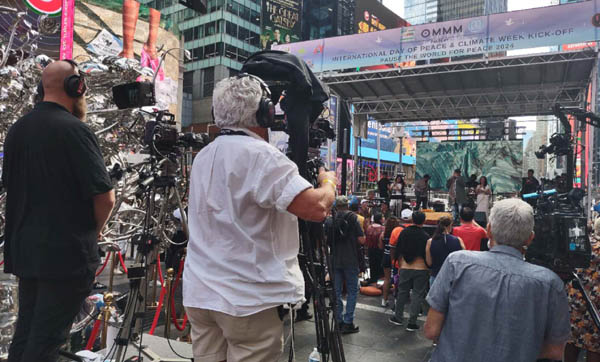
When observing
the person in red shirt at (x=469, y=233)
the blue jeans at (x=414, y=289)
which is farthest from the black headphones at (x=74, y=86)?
the person in red shirt at (x=469, y=233)

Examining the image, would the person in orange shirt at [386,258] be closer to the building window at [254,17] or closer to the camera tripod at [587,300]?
the camera tripod at [587,300]

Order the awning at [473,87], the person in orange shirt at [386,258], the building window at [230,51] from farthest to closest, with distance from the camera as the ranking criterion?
the building window at [230,51] < the awning at [473,87] < the person in orange shirt at [386,258]

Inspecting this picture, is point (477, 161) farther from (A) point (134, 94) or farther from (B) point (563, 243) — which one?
(A) point (134, 94)

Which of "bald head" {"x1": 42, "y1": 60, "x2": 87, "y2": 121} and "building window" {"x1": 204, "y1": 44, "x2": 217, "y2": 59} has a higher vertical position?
"building window" {"x1": 204, "y1": 44, "x2": 217, "y2": 59}

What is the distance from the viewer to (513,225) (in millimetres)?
2035

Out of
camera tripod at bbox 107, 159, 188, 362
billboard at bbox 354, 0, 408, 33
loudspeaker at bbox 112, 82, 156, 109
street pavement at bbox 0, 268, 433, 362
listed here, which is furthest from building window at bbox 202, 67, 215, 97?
camera tripod at bbox 107, 159, 188, 362

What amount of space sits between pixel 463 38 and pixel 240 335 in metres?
11.7

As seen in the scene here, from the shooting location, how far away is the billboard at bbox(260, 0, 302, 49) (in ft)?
117

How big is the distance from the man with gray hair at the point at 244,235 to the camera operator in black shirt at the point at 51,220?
2.32ft

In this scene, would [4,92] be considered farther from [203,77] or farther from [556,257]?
[203,77]

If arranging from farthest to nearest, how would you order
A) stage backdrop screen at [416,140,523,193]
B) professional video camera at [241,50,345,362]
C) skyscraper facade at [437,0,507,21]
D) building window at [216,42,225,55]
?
skyscraper facade at [437,0,507,21] → building window at [216,42,225,55] → stage backdrop screen at [416,140,523,193] → professional video camera at [241,50,345,362]

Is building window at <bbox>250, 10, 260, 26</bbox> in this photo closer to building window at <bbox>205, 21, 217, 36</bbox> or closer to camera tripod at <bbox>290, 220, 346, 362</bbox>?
building window at <bbox>205, 21, 217, 36</bbox>

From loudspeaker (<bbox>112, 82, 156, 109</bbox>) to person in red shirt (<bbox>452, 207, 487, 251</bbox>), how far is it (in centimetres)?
492

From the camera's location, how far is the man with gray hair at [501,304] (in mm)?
1924
